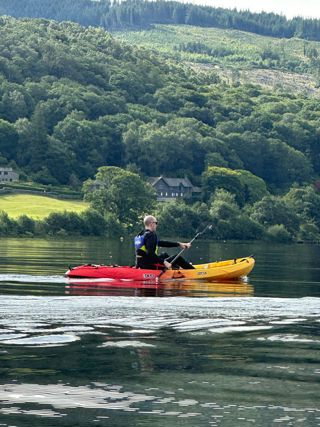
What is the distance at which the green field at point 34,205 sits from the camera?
165 m

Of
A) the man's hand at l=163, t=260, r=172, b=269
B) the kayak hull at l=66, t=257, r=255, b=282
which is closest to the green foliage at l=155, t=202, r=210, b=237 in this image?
the kayak hull at l=66, t=257, r=255, b=282

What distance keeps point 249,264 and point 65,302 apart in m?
17.2

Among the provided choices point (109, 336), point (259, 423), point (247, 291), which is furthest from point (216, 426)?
point (247, 291)

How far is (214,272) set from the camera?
48000mm

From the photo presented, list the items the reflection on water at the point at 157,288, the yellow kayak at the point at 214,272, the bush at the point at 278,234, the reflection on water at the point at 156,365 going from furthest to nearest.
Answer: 1. the bush at the point at 278,234
2. the yellow kayak at the point at 214,272
3. the reflection on water at the point at 157,288
4. the reflection on water at the point at 156,365

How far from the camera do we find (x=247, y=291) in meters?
42.6

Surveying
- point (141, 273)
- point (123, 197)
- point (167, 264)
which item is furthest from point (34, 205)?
Result: point (141, 273)

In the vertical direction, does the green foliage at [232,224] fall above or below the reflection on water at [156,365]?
above

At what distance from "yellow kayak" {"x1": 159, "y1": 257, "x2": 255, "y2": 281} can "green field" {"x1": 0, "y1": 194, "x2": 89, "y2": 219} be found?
357ft

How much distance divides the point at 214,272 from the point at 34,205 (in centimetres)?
13177

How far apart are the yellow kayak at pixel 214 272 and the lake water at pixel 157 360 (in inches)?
259

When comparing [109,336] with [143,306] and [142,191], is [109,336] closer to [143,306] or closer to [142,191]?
[143,306]

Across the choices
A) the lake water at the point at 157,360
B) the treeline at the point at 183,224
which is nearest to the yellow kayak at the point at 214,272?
the lake water at the point at 157,360

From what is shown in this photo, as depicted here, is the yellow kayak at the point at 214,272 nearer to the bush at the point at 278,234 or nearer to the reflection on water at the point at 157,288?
the reflection on water at the point at 157,288
